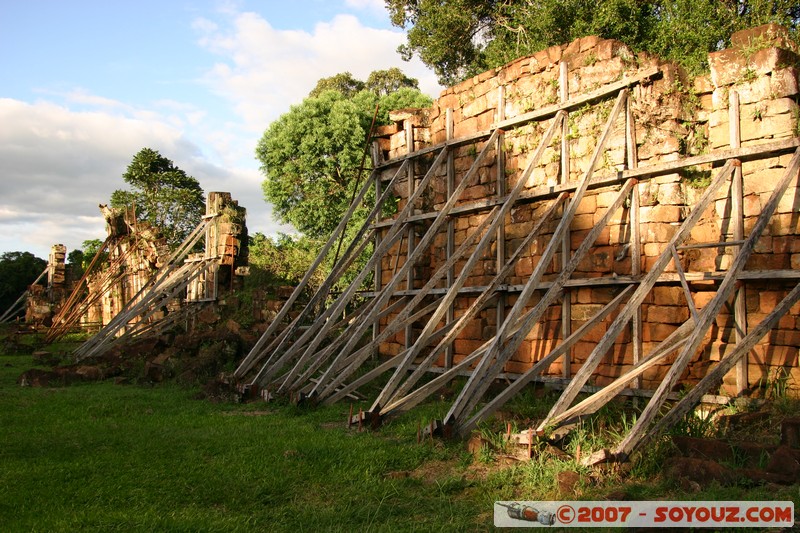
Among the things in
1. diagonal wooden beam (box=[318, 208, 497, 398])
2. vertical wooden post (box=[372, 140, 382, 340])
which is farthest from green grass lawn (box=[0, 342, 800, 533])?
vertical wooden post (box=[372, 140, 382, 340])

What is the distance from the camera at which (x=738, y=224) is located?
21.7 feet

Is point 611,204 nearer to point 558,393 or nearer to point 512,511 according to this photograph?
point 558,393

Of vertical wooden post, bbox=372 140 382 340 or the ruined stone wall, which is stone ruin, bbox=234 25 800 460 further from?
vertical wooden post, bbox=372 140 382 340

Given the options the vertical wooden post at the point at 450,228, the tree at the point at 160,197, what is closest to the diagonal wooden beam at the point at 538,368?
the vertical wooden post at the point at 450,228

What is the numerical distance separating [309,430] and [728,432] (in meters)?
4.07

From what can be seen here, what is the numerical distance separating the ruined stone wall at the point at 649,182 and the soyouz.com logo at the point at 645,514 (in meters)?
2.96

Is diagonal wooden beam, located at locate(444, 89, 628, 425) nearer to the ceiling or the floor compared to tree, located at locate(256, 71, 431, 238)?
nearer to the floor

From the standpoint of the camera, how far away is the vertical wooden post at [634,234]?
7.18 m

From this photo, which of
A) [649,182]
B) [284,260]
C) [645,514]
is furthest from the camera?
[284,260]

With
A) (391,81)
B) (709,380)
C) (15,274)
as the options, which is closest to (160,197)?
(15,274)

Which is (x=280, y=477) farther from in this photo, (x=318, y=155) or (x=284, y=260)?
(x=318, y=155)

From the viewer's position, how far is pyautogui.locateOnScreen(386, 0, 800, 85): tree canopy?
1487cm

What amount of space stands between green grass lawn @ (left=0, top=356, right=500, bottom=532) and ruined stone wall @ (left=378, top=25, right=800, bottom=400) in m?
2.75

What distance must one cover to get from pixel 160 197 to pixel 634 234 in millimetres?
28462
